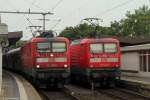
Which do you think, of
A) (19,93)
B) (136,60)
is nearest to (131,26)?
(136,60)

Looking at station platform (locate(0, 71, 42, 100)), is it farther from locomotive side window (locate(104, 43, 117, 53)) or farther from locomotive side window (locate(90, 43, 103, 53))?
locomotive side window (locate(104, 43, 117, 53))

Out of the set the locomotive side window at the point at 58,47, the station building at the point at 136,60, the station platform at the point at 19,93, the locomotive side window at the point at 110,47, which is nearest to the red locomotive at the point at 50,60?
the locomotive side window at the point at 58,47

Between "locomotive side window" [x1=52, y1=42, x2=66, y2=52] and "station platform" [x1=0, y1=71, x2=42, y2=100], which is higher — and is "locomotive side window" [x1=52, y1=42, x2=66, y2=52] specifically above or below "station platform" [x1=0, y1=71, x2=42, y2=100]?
above

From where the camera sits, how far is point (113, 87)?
1235 inches

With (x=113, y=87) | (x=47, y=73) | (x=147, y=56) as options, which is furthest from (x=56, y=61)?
(x=147, y=56)

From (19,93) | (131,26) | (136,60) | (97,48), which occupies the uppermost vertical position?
(131,26)

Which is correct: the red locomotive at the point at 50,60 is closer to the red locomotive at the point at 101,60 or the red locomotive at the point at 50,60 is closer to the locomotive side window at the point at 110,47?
the red locomotive at the point at 101,60

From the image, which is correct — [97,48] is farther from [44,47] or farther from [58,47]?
[44,47]

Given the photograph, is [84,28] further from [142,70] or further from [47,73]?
[47,73]

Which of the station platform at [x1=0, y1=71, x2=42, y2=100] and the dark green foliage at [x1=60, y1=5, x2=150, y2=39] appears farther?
the dark green foliage at [x1=60, y1=5, x2=150, y2=39]

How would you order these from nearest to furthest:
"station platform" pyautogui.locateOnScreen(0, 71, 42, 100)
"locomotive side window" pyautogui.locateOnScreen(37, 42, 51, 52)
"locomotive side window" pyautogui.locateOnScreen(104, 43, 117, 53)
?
"station platform" pyautogui.locateOnScreen(0, 71, 42, 100)
"locomotive side window" pyautogui.locateOnScreen(37, 42, 51, 52)
"locomotive side window" pyautogui.locateOnScreen(104, 43, 117, 53)

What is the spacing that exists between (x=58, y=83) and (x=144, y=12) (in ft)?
302

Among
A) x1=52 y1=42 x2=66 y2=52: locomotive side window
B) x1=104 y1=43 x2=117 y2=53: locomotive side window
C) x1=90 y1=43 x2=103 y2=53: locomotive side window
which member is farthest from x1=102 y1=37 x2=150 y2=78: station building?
x1=52 y1=42 x2=66 y2=52: locomotive side window

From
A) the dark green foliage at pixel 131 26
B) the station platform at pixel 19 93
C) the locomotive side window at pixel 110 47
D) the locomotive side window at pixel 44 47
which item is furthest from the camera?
the dark green foliage at pixel 131 26
